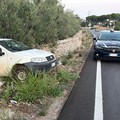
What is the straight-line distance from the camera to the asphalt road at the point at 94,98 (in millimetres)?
7781

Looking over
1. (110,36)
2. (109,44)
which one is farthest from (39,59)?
(110,36)

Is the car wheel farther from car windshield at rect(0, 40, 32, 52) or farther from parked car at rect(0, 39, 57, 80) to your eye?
car windshield at rect(0, 40, 32, 52)

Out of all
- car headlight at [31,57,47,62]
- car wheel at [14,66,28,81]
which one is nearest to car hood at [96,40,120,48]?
car headlight at [31,57,47,62]

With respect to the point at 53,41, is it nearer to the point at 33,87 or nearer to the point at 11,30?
the point at 11,30

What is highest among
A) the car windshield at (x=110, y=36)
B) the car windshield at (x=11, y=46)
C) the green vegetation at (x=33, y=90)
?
the car windshield at (x=11, y=46)

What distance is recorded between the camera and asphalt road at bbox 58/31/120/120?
7.78 m

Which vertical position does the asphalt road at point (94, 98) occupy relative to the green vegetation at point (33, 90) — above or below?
below

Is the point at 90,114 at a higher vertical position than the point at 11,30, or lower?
lower

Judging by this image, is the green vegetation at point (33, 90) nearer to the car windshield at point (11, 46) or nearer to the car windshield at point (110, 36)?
the car windshield at point (11, 46)

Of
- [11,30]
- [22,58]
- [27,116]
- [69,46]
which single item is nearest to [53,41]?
[69,46]

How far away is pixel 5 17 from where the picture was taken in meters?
15.5

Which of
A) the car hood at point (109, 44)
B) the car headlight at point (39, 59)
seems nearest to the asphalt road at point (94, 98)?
the car headlight at point (39, 59)

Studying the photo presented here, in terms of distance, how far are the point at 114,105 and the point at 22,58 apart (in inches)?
156

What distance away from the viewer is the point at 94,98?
9.38 m
